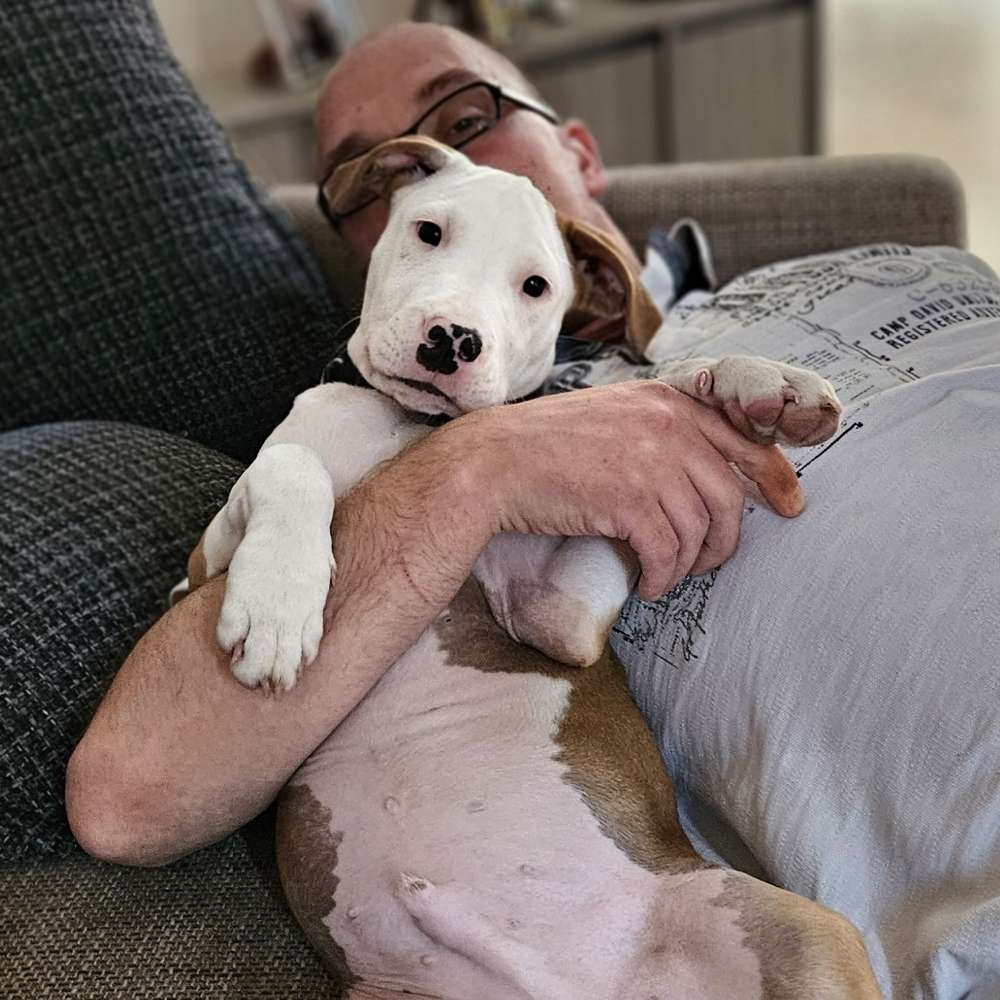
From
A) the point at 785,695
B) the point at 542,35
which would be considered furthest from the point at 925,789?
the point at 542,35

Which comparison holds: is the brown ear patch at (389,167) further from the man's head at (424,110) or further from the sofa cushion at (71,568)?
the sofa cushion at (71,568)

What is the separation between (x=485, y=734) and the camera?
1.06m

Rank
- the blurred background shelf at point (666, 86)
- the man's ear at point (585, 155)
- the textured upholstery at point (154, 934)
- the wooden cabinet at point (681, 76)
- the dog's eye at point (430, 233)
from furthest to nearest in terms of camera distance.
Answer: the wooden cabinet at point (681, 76), the blurred background shelf at point (666, 86), the man's ear at point (585, 155), the dog's eye at point (430, 233), the textured upholstery at point (154, 934)

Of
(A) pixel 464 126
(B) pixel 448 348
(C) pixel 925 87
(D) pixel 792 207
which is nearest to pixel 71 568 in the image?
(B) pixel 448 348

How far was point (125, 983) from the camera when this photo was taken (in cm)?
101

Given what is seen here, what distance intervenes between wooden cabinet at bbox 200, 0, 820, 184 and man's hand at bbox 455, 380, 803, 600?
2.36m

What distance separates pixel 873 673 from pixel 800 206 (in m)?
1.02

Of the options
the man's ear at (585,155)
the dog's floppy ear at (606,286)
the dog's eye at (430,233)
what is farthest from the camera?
the man's ear at (585,155)

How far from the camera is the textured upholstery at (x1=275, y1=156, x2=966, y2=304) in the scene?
5.87ft

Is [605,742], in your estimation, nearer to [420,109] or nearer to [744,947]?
[744,947]

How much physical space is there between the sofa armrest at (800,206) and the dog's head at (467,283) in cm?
59

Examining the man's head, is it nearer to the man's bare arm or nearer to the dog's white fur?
the dog's white fur

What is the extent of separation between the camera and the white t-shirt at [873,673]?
0.92 meters

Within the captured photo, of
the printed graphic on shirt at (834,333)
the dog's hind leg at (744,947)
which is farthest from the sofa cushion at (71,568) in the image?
the dog's hind leg at (744,947)
